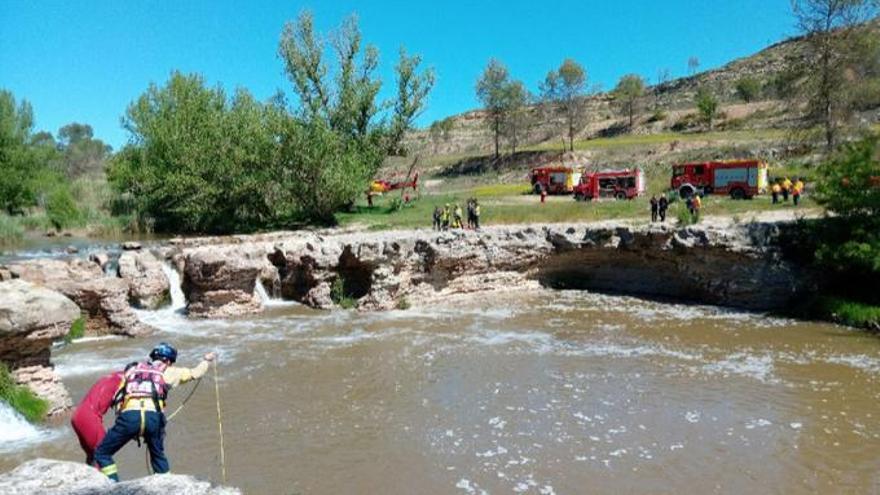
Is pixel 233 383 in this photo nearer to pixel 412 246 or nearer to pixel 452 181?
pixel 412 246

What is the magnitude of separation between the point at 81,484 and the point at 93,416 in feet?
9.86

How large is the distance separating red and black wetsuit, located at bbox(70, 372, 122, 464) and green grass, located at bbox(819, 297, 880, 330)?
19.9 meters

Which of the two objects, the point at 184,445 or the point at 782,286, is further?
the point at 782,286

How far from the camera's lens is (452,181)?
6669 cm

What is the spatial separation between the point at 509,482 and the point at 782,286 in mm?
16486

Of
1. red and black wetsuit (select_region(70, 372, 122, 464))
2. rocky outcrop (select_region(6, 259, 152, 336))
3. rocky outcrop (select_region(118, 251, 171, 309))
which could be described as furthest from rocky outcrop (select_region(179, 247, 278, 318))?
red and black wetsuit (select_region(70, 372, 122, 464))

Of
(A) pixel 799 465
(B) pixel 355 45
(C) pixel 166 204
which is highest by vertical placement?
(B) pixel 355 45

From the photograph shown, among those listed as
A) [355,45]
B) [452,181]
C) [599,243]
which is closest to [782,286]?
[599,243]

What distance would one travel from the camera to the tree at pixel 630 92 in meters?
85.6

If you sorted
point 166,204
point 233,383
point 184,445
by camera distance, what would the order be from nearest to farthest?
point 184,445 → point 233,383 → point 166,204

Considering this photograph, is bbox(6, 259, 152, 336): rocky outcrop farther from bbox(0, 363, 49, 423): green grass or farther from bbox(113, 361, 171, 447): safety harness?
bbox(113, 361, 171, 447): safety harness

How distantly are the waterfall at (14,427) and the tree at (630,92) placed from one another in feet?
259

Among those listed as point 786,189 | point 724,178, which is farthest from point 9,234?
point 724,178

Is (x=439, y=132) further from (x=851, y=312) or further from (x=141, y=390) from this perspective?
(x=141, y=390)
